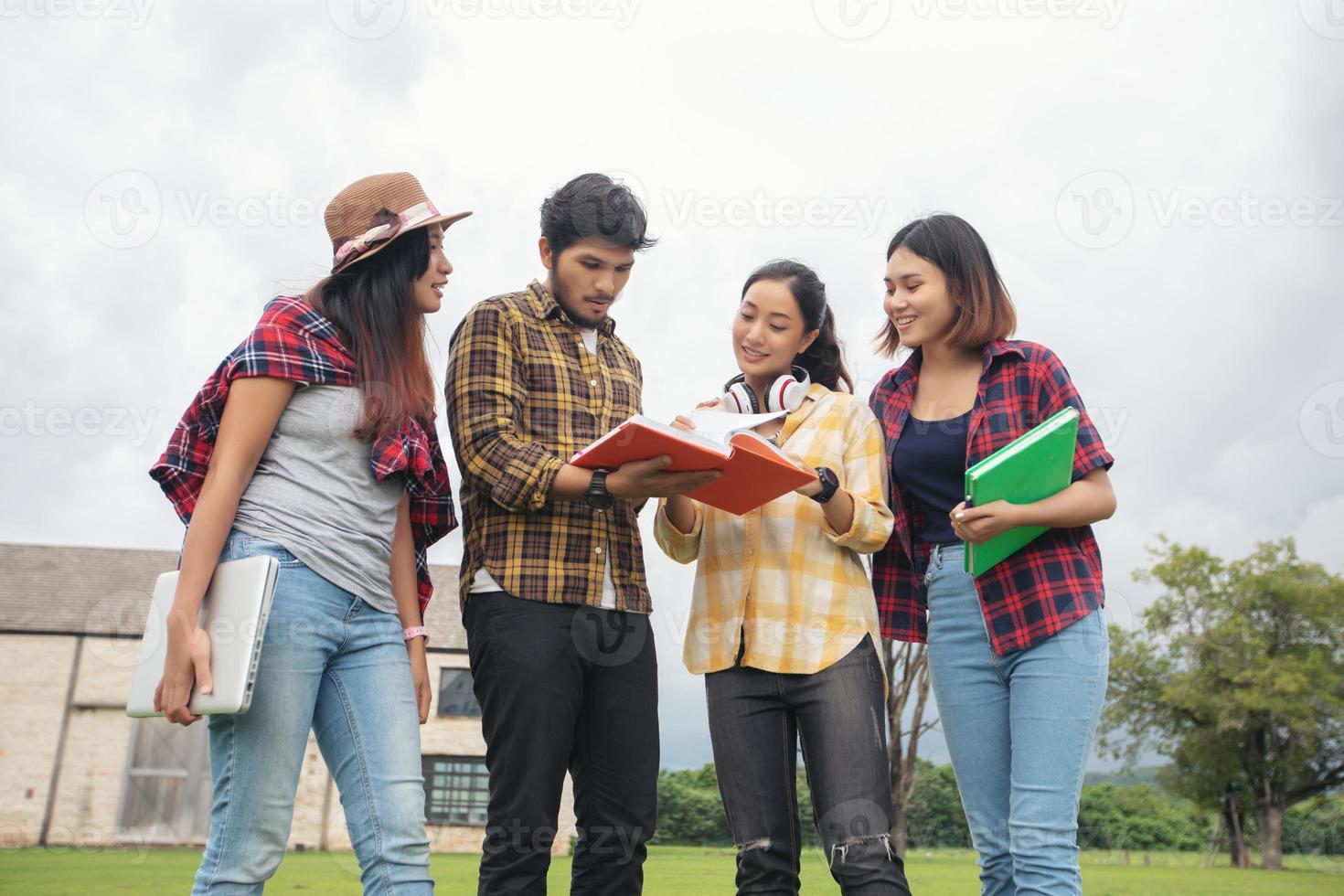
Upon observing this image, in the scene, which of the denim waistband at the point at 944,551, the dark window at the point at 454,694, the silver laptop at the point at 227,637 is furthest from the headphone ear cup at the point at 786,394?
the dark window at the point at 454,694

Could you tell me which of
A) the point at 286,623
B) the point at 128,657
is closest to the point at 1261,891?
the point at 286,623

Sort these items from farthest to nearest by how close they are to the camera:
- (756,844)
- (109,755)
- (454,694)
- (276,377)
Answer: (454,694)
(109,755)
(756,844)
(276,377)

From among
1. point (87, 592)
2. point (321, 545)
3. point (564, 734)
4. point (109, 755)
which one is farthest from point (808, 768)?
point (87, 592)

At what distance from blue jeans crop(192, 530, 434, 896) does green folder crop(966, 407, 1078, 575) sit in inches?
58.7

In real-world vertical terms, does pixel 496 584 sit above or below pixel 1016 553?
below

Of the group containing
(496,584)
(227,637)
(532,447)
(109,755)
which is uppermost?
(532,447)

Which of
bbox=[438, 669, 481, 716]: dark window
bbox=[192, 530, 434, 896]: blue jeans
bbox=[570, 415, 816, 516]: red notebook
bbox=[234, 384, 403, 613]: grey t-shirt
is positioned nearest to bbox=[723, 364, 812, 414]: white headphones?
bbox=[570, 415, 816, 516]: red notebook

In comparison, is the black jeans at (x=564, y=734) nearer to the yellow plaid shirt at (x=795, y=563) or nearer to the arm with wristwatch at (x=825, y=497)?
the yellow plaid shirt at (x=795, y=563)

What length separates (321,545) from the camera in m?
2.35

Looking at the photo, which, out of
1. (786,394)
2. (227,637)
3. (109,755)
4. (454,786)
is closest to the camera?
(227,637)

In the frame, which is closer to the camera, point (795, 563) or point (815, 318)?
point (795, 563)

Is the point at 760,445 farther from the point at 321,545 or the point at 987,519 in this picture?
the point at 321,545

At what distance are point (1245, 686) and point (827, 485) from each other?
104 ft

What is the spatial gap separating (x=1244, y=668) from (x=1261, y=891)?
54.9 ft
